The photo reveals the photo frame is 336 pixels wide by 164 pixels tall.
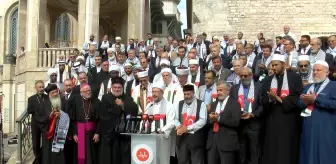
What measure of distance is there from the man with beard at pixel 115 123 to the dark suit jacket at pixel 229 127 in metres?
1.78

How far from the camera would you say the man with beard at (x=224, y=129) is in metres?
7.45

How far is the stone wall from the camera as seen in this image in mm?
21047

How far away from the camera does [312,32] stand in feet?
69.2

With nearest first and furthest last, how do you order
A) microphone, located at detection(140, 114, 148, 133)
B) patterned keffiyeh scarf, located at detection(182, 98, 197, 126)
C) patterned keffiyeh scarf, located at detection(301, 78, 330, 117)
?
patterned keffiyeh scarf, located at detection(301, 78, 330, 117) → patterned keffiyeh scarf, located at detection(182, 98, 197, 126) → microphone, located at detection(140, 114, 148, 133)

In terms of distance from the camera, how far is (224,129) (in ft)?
24.8

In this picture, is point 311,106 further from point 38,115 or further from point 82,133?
point 38,115

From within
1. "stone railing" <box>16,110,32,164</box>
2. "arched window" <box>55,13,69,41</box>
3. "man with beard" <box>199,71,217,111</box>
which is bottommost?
"stone railing" <box>16,110,32,164</box>

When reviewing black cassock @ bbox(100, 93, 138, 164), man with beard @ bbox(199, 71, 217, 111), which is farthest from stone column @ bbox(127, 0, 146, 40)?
black cassock @ bbox(100, 93, 138, 164)

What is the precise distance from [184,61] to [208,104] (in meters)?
3.94

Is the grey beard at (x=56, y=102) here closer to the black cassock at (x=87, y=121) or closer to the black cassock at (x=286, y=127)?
the black cassock at (x=87, y=121)

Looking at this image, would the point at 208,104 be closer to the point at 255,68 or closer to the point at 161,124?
the point at 161,124

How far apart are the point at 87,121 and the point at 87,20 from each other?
40.3ft

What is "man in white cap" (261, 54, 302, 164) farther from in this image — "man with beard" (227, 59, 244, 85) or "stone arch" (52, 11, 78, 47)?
"stone arch" (52, 11, 78, 47)

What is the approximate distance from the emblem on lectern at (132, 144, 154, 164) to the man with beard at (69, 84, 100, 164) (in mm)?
1300
